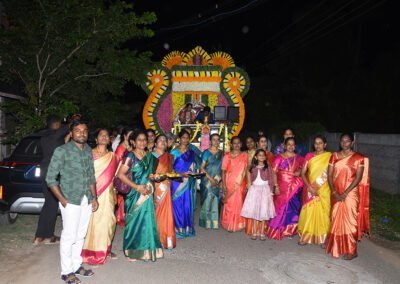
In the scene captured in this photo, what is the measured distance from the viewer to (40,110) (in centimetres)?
905

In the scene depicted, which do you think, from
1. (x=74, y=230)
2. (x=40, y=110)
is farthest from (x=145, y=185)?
(x=40, y=110)

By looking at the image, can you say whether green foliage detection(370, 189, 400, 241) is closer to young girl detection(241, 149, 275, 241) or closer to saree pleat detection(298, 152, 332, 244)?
saree pleat detection(298, 152, 332, 244)

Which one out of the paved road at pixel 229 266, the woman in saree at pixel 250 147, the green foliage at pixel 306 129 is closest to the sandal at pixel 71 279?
the paved road at pixel 229 266

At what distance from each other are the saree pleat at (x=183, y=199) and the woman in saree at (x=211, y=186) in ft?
1.94

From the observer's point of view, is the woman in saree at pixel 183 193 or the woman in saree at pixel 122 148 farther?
the woman in saree at pixel 122 148

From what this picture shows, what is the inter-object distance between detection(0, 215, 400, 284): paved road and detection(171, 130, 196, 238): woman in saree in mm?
355

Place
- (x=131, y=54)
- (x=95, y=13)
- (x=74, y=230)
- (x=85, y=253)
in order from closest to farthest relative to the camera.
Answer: (x=74, y=230) < (x=85, y=253) < (x=95, y=13) < (x=131, y=54)

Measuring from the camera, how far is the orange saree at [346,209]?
214 inches

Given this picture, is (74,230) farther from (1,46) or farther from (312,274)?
(1,46)

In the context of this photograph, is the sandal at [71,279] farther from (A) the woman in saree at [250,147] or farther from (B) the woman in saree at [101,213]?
(A) the woman in saree at [250,147]

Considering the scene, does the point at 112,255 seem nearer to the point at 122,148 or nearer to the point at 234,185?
the point at 122,148

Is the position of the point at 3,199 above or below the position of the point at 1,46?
below

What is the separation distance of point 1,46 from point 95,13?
7.17 ft

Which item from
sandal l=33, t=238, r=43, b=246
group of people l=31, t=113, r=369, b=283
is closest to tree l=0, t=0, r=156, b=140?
group of people l=31, t=113, r=369, b=283
